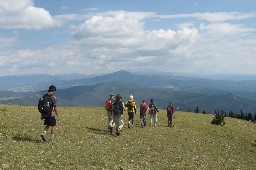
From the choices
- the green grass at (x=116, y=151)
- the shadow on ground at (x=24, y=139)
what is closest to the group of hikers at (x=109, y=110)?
the shadow on ground at (x=24, y=139)

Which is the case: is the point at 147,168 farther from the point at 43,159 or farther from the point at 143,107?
the point at 143,107

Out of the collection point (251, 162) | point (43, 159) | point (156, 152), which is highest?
point (43, 159)

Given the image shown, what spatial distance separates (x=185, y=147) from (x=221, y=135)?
16.0 meters

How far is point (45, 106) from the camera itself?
21969mm

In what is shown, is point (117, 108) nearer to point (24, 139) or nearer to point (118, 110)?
point (118, 110)

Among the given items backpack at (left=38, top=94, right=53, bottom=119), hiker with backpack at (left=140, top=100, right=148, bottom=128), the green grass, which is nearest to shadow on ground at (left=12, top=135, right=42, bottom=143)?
the green grass

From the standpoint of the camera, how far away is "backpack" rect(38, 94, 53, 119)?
22.0 metres

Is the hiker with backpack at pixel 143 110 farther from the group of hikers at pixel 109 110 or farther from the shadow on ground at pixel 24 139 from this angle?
the shadow on ground at pixel 24 139

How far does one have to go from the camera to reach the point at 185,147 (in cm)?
3312

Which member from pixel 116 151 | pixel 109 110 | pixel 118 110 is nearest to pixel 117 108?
pixel 118 110

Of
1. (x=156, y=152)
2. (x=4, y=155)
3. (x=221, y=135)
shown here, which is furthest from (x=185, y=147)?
(x=4, y=155)

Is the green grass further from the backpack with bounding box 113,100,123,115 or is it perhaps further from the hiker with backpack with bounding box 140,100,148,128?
the hiker with backpack with bounding box 140,100,148,128

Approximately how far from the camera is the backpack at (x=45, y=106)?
72.2 feet

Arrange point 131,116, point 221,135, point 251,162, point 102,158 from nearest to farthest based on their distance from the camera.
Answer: point 102,158 → point 251,162 → point 131,116 → point 221,135
